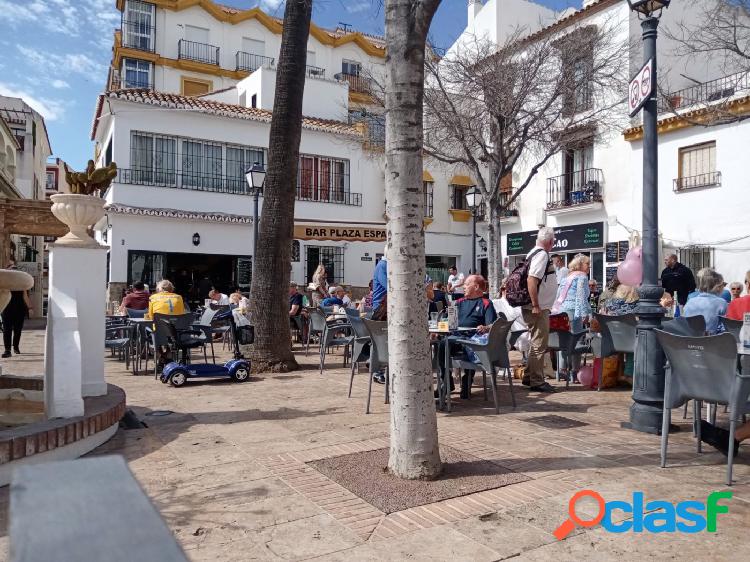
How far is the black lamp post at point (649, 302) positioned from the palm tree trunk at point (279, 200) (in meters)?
5.02

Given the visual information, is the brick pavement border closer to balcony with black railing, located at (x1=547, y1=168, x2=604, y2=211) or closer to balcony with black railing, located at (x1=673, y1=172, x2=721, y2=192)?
balcony with black railing, located at (x1=673, y1=172, x2=721, y2=192)

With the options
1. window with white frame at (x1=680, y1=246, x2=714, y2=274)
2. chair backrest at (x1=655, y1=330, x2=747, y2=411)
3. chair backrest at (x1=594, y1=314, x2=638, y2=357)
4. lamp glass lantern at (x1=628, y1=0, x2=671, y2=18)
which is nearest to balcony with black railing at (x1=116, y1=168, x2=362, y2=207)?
window with white frame at (x1=680, y1=246, x2=714, y2=274)

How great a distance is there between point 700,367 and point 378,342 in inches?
115

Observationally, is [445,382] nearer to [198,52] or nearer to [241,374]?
[241,374]

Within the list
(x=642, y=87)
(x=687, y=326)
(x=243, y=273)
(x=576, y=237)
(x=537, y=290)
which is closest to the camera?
(x=642, y=87)

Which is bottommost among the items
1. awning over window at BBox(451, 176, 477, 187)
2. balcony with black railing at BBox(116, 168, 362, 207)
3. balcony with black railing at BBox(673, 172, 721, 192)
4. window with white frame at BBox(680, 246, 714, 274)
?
window with white frame at BBox(680, 246, 714, 274)

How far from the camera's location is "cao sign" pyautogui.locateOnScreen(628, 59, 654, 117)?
17.3 feet

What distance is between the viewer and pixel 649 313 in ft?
17.2

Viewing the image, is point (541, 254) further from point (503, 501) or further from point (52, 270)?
point (52, 270)

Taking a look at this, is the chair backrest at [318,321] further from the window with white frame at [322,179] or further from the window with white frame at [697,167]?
the window with white frame at [697,167]

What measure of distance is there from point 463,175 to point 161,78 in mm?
14806

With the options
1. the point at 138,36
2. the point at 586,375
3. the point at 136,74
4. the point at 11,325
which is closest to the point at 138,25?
the point at 138,36

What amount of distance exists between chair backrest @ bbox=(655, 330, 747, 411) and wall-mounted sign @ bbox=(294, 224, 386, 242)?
14085 millimetres

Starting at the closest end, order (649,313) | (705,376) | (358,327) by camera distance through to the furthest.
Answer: (705,376), (649,313), (358,327)
